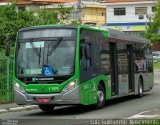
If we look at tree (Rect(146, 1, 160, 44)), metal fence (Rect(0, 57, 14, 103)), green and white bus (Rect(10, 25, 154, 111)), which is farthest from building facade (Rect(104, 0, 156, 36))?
green and white bus (Rect(10, 25, 154, 111))

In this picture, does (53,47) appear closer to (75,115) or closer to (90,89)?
(90,89)

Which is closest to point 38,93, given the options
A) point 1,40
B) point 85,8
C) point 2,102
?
point 2,102

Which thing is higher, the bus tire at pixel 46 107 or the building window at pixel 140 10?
the building window at pixel 140 10

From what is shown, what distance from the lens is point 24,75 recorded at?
60.2ft

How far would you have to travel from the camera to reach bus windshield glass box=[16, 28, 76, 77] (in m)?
17.9

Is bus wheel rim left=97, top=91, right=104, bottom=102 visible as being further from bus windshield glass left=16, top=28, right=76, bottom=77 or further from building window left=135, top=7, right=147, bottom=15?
building window left=135, top=7, right=147, bottom=15

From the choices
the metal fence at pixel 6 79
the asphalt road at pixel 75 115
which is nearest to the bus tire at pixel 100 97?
the asphalt road at pixel 75 115

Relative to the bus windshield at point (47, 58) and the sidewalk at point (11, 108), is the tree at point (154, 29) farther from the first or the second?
the bus windshield at point (47, 58)

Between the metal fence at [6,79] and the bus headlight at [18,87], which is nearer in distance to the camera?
the bus headlight at [18,87]

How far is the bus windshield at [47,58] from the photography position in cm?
1791

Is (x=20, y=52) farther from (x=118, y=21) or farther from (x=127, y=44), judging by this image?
(x=118, y=21)

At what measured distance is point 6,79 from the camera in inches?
902

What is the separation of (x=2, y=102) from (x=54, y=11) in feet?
41.1

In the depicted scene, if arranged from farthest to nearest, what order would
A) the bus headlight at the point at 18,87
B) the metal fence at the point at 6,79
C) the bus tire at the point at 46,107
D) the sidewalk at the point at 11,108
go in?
the metal fence at the point at 6,79, the sidewalk at the point at 11,108, the bus tire at the point at 46,107, the bus headlight at the point at 18,87
